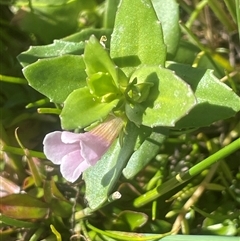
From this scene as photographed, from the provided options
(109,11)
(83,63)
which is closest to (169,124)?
(83,63)

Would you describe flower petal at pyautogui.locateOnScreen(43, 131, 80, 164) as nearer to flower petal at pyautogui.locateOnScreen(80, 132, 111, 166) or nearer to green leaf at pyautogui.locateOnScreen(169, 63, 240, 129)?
flower petal at pyautogui.locateOnScreen(80, 132, 111, 166)

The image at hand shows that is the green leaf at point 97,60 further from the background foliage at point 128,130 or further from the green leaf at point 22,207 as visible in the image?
the green leaf at point 22,207

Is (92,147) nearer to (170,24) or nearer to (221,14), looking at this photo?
(170,24)

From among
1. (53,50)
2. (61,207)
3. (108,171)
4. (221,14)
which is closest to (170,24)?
(221,14)

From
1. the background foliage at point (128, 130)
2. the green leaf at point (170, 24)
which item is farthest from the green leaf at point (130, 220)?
the green leaf at point (170, 24)

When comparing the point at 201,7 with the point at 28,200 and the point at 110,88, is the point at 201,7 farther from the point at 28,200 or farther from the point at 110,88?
the point at 28,200

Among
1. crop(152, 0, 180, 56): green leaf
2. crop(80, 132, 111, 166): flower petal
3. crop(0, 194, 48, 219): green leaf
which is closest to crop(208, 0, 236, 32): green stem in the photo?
crop(152, 0, 180, 56): green leaf
